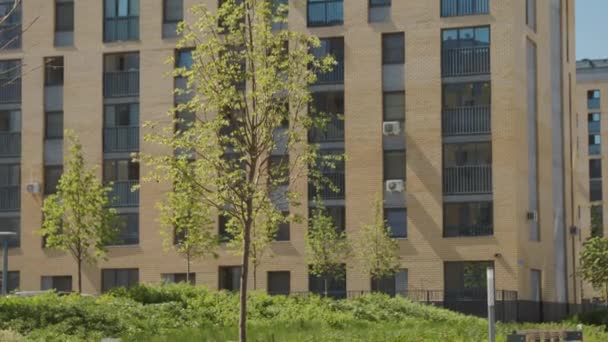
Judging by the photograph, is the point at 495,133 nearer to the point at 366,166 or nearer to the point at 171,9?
the point at 366,166

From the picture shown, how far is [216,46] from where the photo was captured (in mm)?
23547

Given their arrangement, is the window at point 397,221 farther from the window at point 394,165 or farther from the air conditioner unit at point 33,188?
the air conditioner unit at point 33,188

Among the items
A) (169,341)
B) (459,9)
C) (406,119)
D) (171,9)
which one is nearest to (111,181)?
(171,9)

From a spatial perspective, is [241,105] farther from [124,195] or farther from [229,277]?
[124,195]

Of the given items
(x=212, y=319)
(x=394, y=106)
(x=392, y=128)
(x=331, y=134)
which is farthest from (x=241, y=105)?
(x=331, y=134)

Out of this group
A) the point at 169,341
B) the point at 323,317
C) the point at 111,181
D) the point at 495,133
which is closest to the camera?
the point at 169,341

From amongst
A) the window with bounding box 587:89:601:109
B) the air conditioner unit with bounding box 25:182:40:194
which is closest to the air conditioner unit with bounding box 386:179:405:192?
the air conditioner unit with bounding box 25:182:40:194

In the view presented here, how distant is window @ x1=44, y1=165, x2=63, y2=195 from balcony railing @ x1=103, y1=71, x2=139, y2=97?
426 centimetres

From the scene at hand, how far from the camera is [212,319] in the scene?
107 feet

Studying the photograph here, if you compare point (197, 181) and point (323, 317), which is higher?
point (197, 181)

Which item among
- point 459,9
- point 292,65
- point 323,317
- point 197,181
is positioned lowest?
point 323,317

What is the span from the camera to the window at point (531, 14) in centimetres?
6059

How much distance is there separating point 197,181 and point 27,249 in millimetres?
38760

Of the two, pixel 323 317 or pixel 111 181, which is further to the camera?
pixel 111 181
